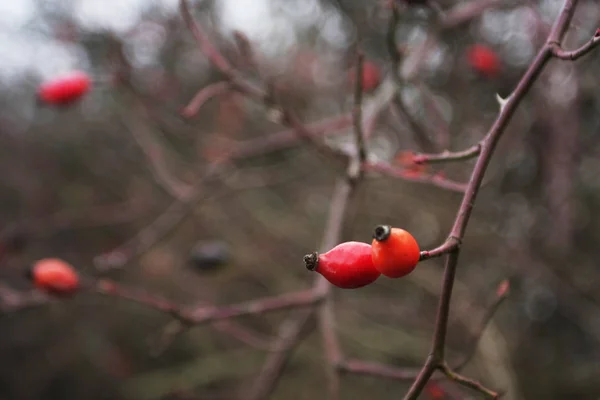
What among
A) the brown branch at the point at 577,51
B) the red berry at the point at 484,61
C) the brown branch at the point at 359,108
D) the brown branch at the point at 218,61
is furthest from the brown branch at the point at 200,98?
the red berry at the point at 484,61

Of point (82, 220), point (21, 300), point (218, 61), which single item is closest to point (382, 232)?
point (218, 61)

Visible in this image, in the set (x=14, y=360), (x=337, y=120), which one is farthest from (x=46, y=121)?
(x=337, y=120)

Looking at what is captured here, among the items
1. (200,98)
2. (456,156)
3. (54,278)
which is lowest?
(456,156)

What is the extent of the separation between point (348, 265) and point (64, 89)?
1622 mm

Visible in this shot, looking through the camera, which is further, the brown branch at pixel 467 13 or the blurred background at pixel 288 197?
the blurred background at pixel 288 197

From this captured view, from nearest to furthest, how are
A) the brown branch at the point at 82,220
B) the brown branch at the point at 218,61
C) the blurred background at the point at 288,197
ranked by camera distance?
the brown branch at the point at 218,61
the blurred background at the point at 288,197
the brown branch at the point at 82,220

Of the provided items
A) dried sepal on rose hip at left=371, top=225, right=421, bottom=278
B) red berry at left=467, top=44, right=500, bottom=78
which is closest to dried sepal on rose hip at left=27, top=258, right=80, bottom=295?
dried sepal on rose hip at left=371, top=225, right=421, bottom=278

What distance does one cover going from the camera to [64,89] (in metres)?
1.90

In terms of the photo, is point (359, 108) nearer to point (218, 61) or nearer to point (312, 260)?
point (218, 61)

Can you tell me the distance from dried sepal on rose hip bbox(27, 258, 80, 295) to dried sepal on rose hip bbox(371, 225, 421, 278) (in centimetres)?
123

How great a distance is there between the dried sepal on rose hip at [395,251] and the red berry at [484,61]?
215 cm

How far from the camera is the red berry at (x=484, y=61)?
2.49 m

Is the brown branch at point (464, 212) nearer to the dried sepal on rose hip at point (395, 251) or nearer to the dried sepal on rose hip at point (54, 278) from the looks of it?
the dried sepal on rose hip at point (395, 251)

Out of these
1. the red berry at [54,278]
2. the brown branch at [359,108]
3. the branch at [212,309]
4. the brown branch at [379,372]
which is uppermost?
the brown branch at [359,108]
